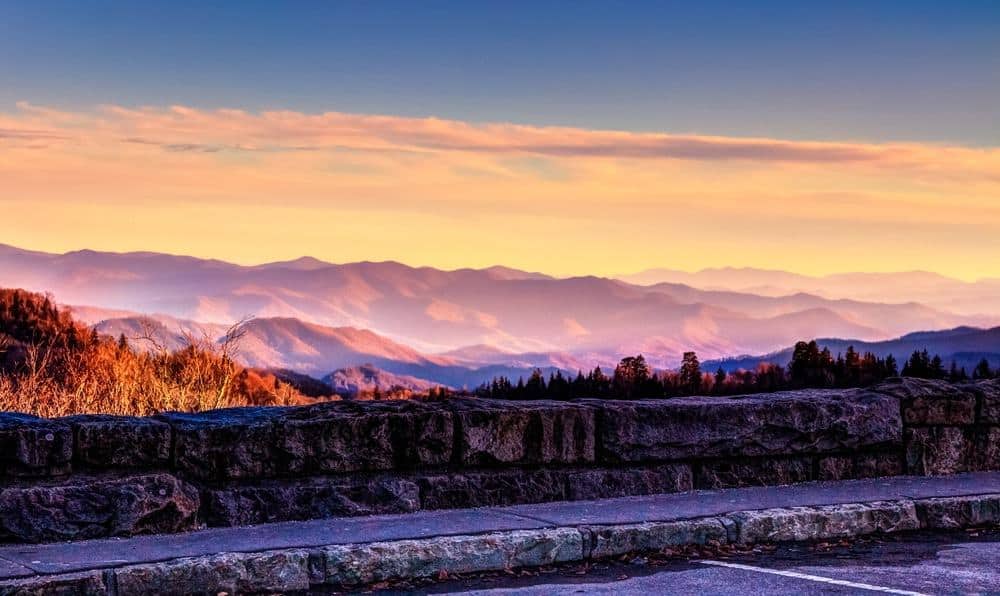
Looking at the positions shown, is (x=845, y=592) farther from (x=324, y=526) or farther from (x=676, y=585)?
(x=324, y=526)

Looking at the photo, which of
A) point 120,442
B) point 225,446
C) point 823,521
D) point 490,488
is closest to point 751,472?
point 823,521

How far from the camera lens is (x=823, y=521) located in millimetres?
9609

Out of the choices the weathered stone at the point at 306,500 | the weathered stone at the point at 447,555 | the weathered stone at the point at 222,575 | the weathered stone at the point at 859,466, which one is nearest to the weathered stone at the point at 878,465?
the weathered stone at the point at 859,466

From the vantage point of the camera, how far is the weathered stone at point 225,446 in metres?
9.05

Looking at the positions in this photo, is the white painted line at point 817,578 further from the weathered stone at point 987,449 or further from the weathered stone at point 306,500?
the weathered stone at point 987,449

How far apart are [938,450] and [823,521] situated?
253 centimetres

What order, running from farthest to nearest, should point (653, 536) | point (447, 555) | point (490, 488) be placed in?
point (490, 488) < point (653, 536) < point (447, 555)

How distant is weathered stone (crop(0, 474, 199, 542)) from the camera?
8.37 meters

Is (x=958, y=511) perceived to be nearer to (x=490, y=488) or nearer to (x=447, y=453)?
(x=490, y=488)

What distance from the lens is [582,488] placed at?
10.2 m

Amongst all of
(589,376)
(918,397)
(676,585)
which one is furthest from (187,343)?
(676,585)

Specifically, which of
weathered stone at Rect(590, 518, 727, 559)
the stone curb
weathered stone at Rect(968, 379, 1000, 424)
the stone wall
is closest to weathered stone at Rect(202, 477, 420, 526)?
the stone wall

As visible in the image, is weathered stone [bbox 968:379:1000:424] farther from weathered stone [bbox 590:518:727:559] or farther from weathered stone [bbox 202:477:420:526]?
weathered stone [bbox 202:477:420:526]

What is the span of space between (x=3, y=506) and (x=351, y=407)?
2.47 meters
